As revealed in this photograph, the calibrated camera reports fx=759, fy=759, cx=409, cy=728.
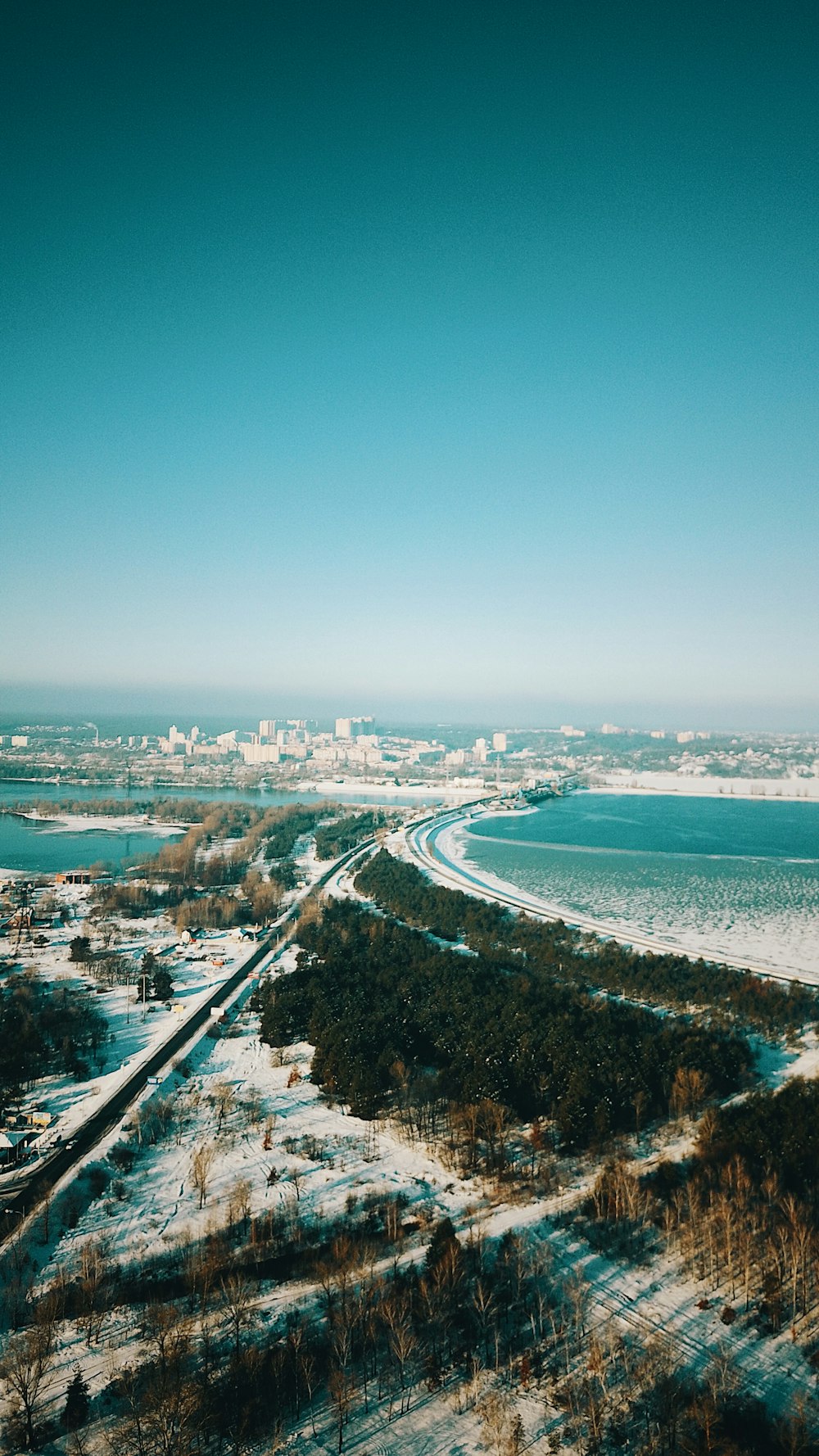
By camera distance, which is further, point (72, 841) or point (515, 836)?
point (515, 836)

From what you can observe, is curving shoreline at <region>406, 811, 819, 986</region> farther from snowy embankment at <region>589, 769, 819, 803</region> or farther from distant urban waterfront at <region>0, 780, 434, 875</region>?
snowy embankment at <region>589, 769, 819, 803</region>

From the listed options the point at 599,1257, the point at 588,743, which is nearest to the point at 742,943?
the point at 599,1257

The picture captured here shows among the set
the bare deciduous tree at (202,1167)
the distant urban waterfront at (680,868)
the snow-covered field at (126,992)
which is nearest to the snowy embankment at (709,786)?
the distant urban waterfront at (680,868)

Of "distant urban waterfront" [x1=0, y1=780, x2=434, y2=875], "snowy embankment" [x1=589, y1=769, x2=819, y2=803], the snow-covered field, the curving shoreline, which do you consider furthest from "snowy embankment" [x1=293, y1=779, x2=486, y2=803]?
the snow-covered field

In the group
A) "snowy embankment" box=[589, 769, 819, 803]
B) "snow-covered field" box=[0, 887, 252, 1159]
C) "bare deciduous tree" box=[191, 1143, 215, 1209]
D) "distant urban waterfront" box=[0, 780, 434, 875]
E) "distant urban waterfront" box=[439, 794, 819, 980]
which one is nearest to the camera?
"bare deciduous tree" box=[191, 1143, 215, 1209]

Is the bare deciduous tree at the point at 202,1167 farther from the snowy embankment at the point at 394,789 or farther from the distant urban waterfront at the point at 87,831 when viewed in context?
the snowy embankment at the point at 394,789

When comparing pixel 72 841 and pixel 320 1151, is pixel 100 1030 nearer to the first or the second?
pixel 320 1151

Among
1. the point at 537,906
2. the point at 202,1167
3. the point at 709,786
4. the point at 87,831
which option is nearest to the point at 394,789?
the point at 709,786

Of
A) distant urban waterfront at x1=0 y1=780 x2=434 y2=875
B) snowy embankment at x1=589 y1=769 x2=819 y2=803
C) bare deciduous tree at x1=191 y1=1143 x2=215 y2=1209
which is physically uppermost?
snowy embankment at x1=589 y1=769 x2=819 y2=803
